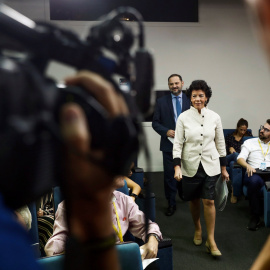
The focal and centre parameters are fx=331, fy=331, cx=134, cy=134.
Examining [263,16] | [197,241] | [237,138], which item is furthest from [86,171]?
[237,138]

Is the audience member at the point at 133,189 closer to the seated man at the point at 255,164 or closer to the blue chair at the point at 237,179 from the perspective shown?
the seated man at the point at 255,164

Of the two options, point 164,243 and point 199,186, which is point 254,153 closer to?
point 199,186

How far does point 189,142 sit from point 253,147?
3.38ft

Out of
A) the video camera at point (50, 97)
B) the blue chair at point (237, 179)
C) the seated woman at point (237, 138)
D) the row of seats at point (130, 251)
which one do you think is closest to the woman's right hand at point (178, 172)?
the row of seats at point (130, 251)

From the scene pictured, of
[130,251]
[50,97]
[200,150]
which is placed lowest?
[130,251]

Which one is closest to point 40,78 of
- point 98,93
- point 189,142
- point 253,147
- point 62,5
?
point 98,93

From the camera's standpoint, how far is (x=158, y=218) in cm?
265

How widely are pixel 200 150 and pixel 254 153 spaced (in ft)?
3.31

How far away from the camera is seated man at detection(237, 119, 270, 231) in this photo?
2.56 meters

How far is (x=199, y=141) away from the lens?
1922 mm

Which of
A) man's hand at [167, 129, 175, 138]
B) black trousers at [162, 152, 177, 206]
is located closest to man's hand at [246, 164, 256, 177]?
black trousers at [162, 152, 177, 206]

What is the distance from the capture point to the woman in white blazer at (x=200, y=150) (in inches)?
74.2

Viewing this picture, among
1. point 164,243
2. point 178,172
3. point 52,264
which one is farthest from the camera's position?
point 178,172

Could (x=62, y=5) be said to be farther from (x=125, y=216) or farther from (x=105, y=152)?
(x=125, y=216)
